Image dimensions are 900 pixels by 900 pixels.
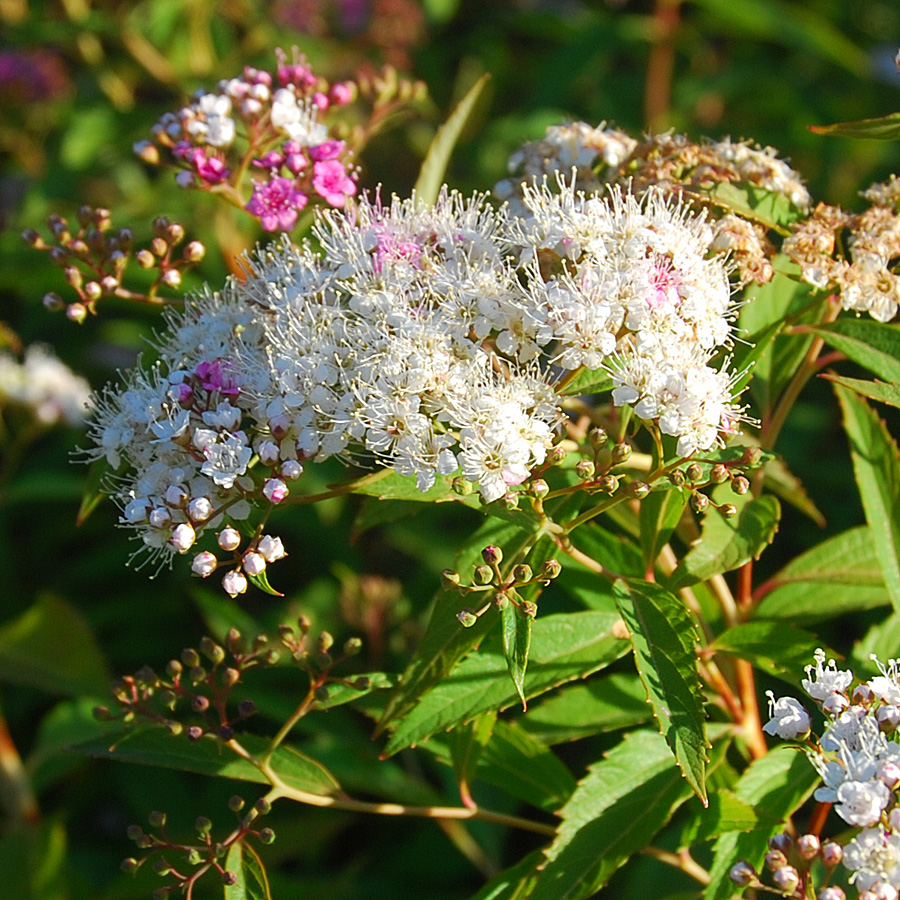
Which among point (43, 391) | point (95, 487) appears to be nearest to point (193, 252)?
point (95, 487)

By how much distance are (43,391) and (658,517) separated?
263 cm

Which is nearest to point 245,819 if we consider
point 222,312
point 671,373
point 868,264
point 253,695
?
point 222,312

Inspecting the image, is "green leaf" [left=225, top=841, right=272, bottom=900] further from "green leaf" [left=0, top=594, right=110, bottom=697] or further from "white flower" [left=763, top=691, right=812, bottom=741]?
"green leaf" [left=0, top=594, right=110, bottom=697]

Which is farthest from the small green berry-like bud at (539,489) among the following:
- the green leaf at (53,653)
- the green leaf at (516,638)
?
the green leaf at (53,653)

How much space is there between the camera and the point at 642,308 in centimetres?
147

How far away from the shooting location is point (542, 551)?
153cm

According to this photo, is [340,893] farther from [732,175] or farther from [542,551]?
[732,175]

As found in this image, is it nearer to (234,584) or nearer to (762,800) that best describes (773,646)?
(762,800)

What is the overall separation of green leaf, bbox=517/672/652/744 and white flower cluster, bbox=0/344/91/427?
2199mm

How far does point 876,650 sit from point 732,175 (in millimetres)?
959

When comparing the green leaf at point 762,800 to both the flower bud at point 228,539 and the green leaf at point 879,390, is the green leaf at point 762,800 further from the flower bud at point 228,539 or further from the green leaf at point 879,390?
the flower bud at point 228,539

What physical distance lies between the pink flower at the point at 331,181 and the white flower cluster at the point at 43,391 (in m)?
1.95

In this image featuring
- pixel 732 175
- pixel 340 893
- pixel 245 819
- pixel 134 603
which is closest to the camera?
pixel 245 819

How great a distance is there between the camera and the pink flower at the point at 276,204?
190 centimetres
